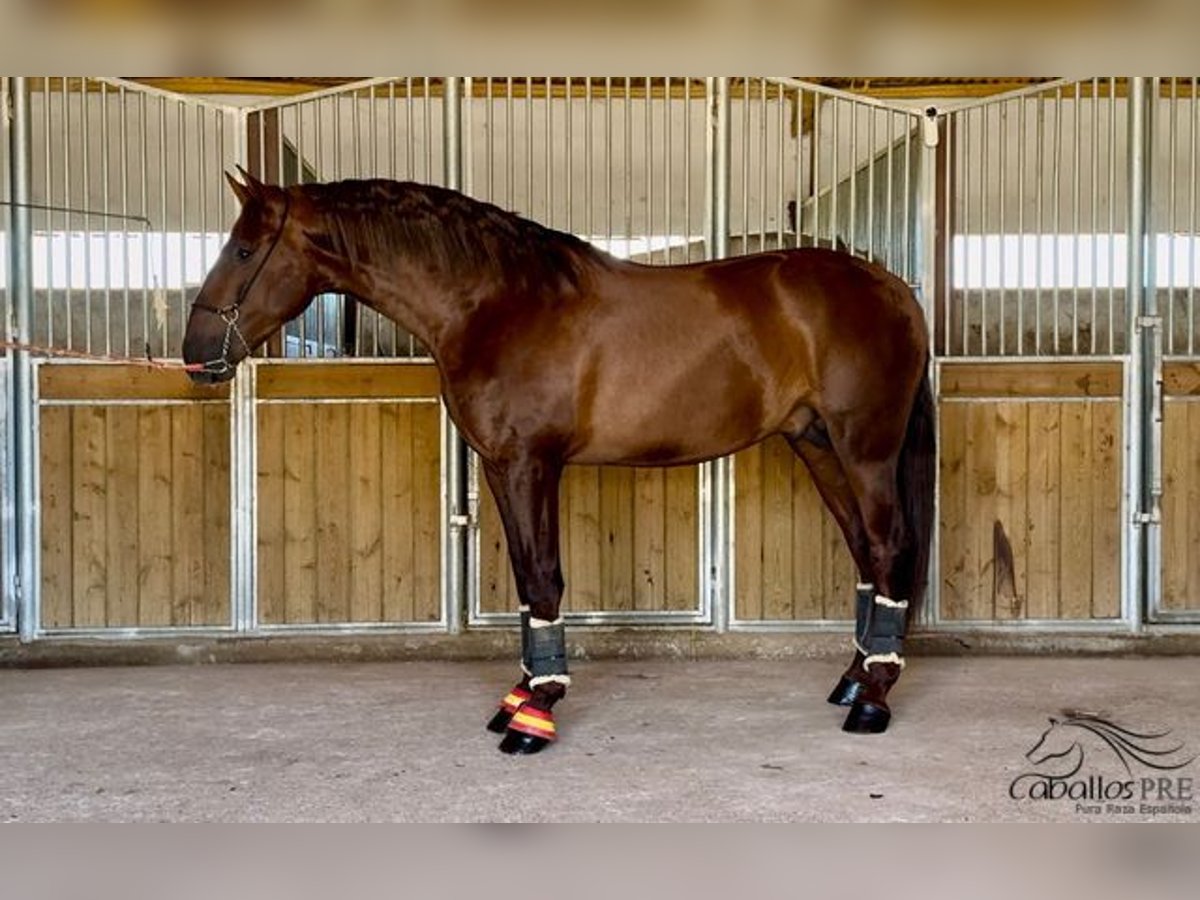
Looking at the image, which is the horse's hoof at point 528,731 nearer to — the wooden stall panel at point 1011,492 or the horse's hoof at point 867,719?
the horse's hoof at point 867,719

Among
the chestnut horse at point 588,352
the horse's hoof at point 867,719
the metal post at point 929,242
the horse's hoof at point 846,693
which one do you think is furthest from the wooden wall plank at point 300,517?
the metal post at point 929,242

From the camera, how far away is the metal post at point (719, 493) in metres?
→ 4.20

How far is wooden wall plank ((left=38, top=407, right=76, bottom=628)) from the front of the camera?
407cm

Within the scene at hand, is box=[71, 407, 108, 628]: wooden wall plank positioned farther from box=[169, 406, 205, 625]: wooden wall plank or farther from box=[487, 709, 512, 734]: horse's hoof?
box=[487, 709, 512, 734]: horse's hoof

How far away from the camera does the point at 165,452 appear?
4.12m

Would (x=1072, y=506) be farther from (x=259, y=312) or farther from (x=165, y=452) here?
(x=165, y=452)

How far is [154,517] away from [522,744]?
1919mm

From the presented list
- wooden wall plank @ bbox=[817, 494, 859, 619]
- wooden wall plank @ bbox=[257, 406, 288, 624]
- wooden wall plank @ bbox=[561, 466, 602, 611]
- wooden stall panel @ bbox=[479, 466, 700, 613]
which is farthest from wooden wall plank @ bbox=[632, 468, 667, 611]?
wooden wall plank @ bbox=[257, 406, 288, 624]

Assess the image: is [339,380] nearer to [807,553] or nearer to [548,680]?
[548,680]

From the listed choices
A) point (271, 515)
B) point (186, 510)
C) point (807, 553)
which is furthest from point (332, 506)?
point (807, 553)

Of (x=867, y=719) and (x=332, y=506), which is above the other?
(x=332, y=506)

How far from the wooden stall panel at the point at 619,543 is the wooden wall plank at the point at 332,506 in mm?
503

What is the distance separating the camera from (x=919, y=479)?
3.40m
